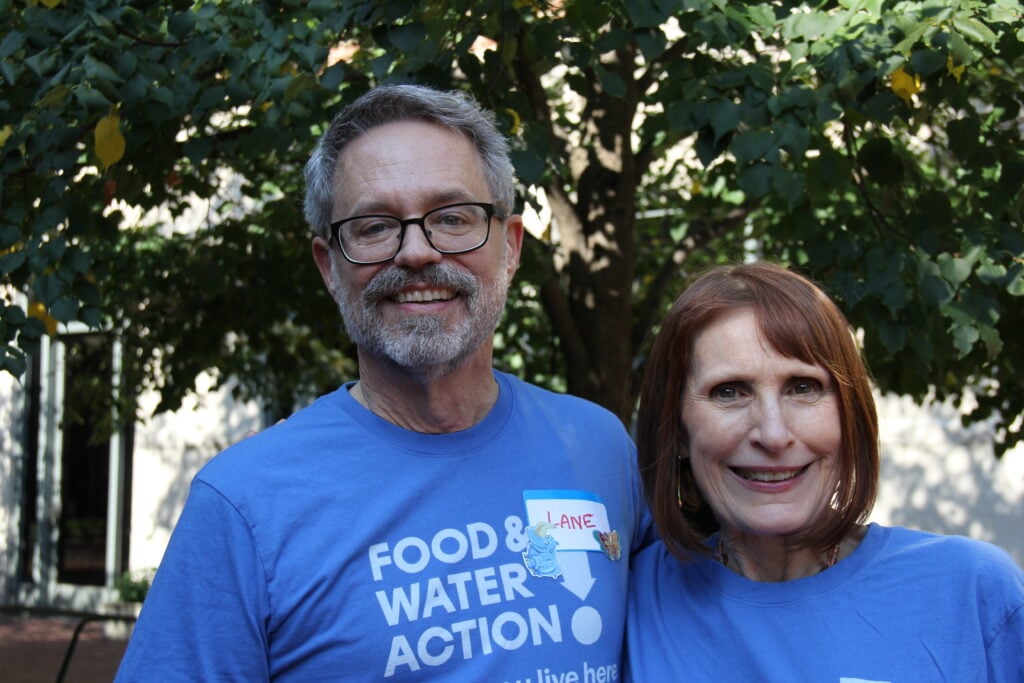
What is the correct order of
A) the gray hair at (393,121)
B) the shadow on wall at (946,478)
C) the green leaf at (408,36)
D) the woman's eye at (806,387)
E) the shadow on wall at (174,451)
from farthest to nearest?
the shadow on wall at (174,451)
the shadow on wall at (946,478)
the green leaf at (408,36)
the gray hair at (393,121)
the woman's eye at (806,387)

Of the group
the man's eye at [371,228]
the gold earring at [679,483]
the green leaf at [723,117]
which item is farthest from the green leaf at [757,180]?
the man's eye at [371,228]

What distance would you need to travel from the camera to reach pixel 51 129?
3.03m

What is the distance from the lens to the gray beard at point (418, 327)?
204 cm

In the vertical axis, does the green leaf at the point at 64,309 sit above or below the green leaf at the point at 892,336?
above

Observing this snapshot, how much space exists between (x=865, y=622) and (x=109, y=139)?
2073 mm

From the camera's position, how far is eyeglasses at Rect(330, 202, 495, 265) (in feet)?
6.69

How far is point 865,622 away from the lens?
1798 mm

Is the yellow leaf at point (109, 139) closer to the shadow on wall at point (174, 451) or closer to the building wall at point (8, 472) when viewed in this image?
the shadow on wall at point (174, 451)

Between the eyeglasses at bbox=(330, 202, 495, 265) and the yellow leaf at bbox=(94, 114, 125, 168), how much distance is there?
41.9 inches

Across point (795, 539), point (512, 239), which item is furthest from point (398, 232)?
point (795, 539)

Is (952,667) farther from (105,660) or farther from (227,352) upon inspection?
(105,660)

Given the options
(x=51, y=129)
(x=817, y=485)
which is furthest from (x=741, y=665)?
(x=51, y=129)

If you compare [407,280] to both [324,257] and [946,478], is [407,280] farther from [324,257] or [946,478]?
[946,478]

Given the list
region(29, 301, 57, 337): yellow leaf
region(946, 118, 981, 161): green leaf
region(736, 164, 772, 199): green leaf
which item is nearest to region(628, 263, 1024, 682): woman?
region(736, 164, 772, 199): green leaf
